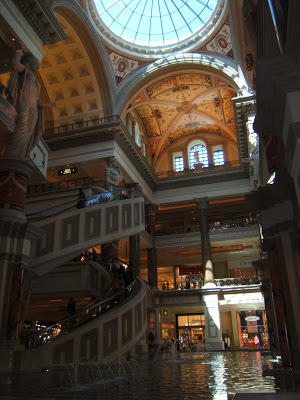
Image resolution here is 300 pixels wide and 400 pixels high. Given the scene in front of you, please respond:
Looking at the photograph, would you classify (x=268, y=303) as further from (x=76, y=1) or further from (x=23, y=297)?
(x=76, y=1)

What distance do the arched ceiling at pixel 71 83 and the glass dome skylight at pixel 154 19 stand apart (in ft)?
9.68

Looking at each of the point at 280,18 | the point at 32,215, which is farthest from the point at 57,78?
the point at 280,18

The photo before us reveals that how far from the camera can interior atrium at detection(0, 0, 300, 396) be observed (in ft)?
22.1

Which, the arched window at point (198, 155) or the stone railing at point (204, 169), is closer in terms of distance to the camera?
the stone railing at point (204, 169)

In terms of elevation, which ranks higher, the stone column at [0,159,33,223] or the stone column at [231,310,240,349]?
the stone column at [0,159,33,223]

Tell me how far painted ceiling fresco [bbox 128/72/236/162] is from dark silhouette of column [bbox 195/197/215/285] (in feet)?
18.6

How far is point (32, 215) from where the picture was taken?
1437cm

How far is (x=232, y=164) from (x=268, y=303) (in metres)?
15.6

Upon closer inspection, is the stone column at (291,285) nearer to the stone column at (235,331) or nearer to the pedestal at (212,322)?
the pedestal at (212,322)

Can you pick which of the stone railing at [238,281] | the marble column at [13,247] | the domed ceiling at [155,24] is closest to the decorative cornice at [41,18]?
the marble column at [13,247]

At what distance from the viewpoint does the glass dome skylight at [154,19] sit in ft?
69.2

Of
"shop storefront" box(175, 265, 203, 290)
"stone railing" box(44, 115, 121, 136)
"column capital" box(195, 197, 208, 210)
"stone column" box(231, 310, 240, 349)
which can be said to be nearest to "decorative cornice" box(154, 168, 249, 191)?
"column capital" box(195, 197, 208, 210)

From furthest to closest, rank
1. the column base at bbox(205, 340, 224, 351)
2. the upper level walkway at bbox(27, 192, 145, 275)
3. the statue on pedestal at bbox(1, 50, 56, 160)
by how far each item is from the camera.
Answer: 1. the column base at bbox(205, 340, 224, 351)
2. the upper level walkway at bbox(27, 192, 145, 275)
3. the statue on pedestal at bbox(1, 50, 56, 160)

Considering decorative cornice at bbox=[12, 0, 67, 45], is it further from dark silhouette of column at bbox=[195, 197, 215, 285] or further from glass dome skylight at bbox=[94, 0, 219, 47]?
dark silhouette of column at bbox=[195, 197, 215, 285]
